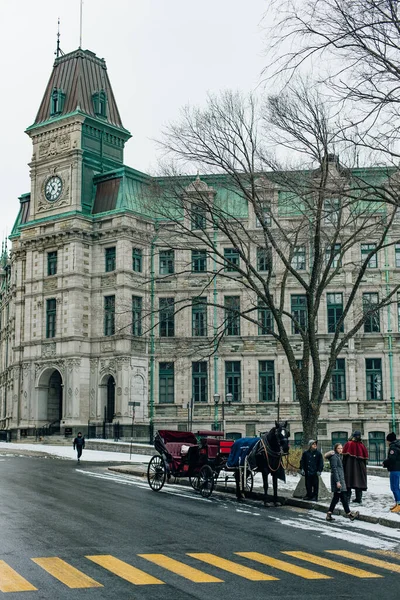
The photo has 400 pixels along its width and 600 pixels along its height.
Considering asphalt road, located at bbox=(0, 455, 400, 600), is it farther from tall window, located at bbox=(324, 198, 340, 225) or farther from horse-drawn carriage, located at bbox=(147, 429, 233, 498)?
tall window, located at bbox=(324, 198, 340, 225)

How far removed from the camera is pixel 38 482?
2419 cm

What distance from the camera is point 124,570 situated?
1104 centimetres

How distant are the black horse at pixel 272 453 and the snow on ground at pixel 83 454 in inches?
651

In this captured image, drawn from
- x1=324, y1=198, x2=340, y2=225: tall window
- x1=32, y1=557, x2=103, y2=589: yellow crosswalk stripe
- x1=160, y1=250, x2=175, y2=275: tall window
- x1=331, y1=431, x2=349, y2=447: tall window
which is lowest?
x1=32, y1=557, x2=103, y2=589: yellow crosswalk stripe

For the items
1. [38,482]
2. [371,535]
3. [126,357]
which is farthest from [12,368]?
[371,535]

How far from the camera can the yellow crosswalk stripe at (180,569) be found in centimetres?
1065

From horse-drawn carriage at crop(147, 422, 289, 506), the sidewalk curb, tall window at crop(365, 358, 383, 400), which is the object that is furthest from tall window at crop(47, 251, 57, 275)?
horse-drawn carriage at crop(147, 422, 289, 506)

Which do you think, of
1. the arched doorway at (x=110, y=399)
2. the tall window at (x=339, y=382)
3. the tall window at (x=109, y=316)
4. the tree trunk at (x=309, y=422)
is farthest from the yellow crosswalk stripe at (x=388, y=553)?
the arched doorway at (x=110, y=399)

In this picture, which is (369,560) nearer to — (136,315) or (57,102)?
(136,315)

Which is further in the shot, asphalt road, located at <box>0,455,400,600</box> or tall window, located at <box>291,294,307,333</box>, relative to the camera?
tall window, located at <box>291,294,307,333</box>

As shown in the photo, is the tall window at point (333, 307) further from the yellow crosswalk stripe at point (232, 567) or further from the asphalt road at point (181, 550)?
the yellow crosswalk stripe at point (232, 567)

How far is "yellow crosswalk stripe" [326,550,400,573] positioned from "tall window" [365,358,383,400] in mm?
36686

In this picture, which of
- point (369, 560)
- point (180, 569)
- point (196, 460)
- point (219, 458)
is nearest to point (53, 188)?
point (196, 460)

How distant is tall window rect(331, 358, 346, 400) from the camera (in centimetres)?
4941
